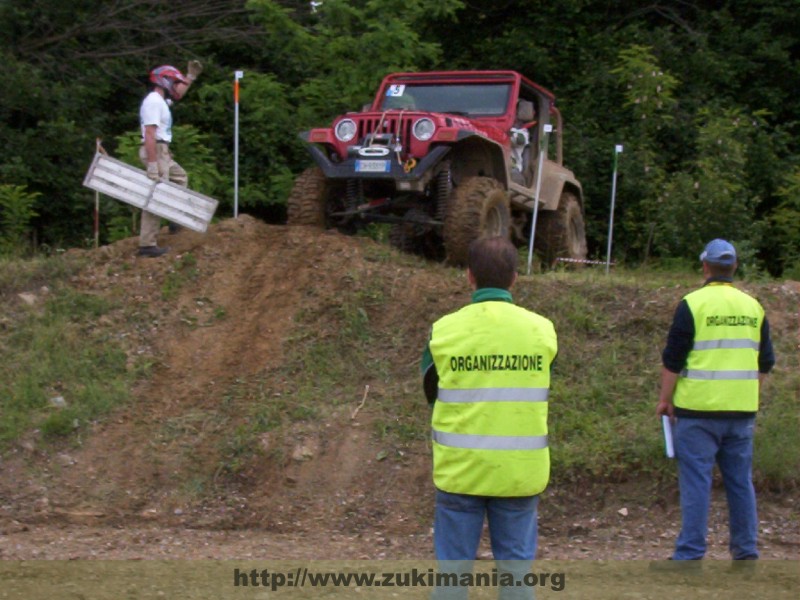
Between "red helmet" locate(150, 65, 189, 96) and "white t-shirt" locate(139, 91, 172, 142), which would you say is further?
"red helmet" locate(150, 65, 189, 96)

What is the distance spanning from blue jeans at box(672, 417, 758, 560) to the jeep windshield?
6.31 meters

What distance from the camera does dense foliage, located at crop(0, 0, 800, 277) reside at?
1468 cm

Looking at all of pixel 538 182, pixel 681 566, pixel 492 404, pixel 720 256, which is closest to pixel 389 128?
pixel 538 182

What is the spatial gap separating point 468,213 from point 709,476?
4.68 m

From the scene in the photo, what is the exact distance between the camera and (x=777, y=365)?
9078 millimetres

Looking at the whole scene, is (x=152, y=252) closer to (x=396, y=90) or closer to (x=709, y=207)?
(x=396, y=90)

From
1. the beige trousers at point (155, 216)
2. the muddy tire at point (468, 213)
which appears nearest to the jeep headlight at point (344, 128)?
the muddy tire at point (468, 213)

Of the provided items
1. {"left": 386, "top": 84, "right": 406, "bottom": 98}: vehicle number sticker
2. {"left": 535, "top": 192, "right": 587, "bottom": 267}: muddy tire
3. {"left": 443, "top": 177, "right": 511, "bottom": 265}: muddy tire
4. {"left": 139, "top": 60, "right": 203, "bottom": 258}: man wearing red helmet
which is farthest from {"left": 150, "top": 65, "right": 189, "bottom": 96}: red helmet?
{"left": 535, "top": 192, "right": 587, "bottom": 267}: muddy tire

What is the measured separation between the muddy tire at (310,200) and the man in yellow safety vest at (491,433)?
654 cm

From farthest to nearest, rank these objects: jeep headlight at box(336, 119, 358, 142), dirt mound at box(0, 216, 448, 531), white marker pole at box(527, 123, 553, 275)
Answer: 1. white marker pole at box(527, 123, 553, 275)
2. jeep headlight at box(336, 119, 358, 142)
3. dirt mound at box(0, 216, 448, 531)

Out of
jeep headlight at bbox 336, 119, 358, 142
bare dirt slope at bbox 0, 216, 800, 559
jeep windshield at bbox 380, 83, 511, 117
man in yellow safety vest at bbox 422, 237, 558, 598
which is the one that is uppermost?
jeep windshield at bbox 380, 83, 511, 117

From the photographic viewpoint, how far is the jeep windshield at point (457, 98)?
12.0 meters

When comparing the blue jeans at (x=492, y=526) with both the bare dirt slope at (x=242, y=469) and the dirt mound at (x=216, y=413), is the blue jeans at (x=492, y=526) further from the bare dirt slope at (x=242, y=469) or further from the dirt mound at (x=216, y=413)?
the dirt mound at (x=216, y=413)

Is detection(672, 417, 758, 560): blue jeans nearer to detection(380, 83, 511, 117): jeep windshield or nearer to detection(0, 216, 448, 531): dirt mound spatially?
detection(0, 216, 448, 531): dirt mound
